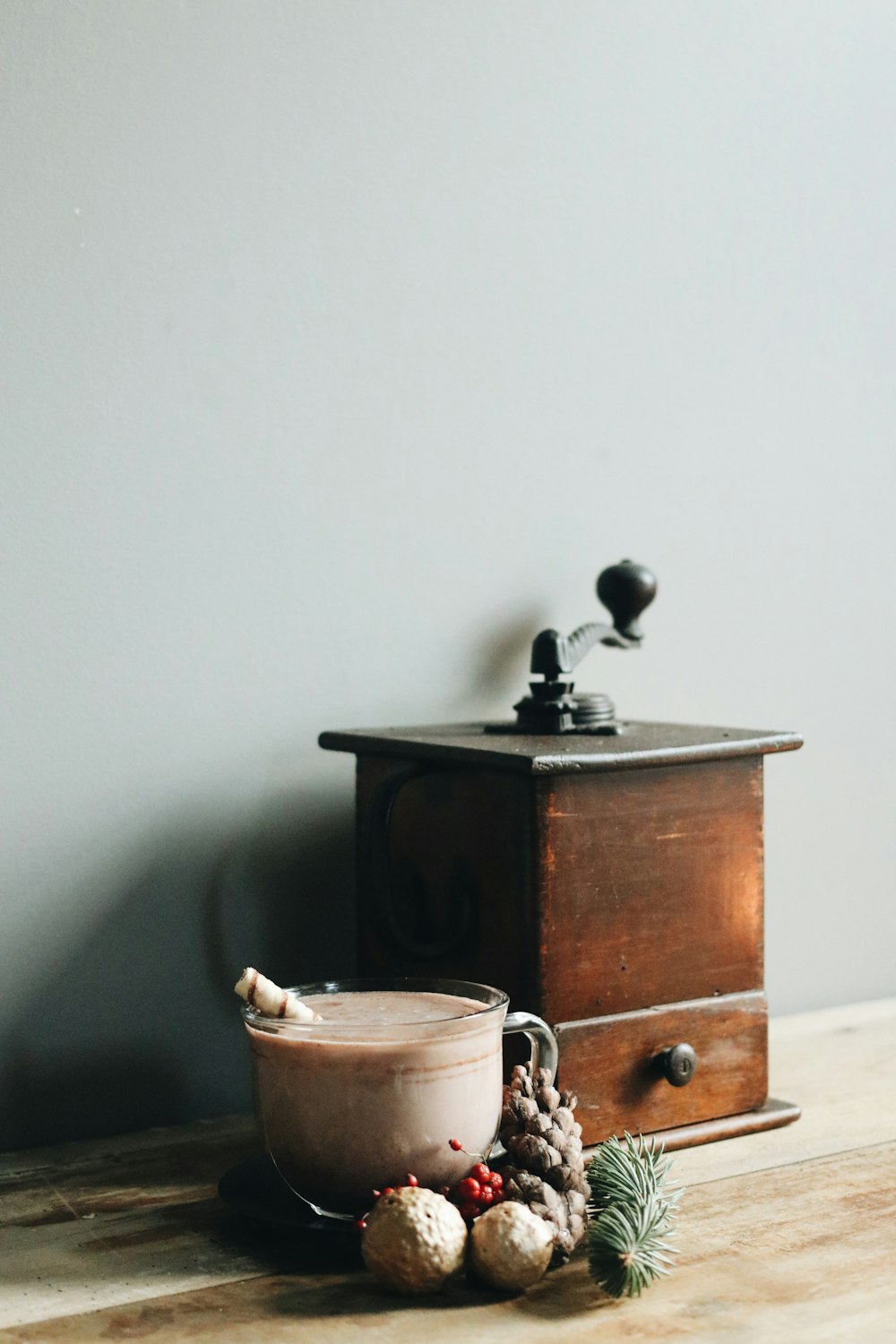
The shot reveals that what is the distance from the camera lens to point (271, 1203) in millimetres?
924

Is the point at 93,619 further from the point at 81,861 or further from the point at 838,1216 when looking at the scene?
the point at 838,1216

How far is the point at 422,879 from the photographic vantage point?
117cm

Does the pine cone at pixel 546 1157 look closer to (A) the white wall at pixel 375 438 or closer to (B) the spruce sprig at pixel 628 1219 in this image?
(B) the spruce sprig at pixel 628 1219

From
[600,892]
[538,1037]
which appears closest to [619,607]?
[600,892]

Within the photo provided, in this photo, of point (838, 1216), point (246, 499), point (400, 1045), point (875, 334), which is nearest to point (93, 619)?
point (246, 499)

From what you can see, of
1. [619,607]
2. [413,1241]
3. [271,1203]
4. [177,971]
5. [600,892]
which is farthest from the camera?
[619,607]

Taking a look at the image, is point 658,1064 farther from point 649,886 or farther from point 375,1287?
point 375,1287

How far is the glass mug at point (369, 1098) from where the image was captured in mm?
869

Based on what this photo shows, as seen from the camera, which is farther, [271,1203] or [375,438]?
[375,438]

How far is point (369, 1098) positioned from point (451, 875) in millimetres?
283

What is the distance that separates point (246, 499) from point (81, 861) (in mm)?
329

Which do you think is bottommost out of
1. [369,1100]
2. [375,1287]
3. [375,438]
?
[375,1287]

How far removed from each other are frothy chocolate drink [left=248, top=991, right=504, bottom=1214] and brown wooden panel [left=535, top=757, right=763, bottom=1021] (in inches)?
6.0

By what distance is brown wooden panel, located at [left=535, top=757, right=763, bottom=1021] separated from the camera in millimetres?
1039
